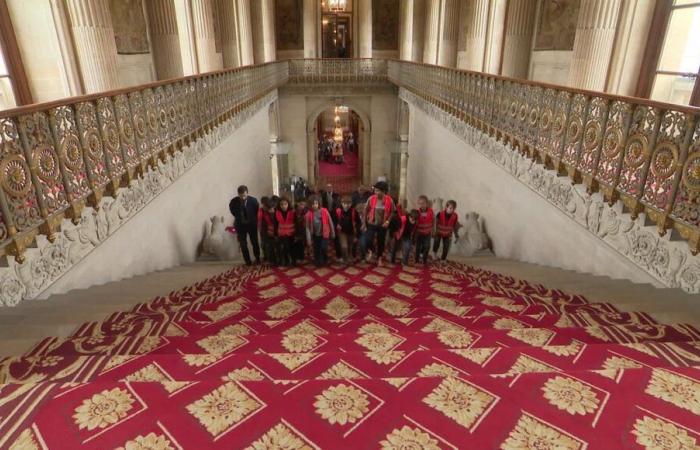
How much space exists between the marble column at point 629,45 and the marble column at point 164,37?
9113 millimetres

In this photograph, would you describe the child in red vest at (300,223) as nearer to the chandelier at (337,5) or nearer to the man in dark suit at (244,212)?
the man in dark suit at (244,212)

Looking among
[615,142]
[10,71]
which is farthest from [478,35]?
[10,71]

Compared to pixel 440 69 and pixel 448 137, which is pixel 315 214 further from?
pixel 440 69

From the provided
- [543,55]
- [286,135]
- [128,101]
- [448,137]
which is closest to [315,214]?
[128,101]

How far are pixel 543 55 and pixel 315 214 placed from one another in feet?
24.2

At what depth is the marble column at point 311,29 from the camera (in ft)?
68.3

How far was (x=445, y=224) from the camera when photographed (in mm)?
6852

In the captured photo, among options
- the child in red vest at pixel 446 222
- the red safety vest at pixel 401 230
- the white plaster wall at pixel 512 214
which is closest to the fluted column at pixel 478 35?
the white plaster wall at pixel 512 214

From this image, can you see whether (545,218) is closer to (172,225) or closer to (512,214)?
(512,214)

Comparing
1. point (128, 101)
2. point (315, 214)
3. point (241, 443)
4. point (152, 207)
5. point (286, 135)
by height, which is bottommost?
point (286, 135)

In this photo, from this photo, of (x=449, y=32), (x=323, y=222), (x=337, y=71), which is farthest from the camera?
(x=337, y=71)

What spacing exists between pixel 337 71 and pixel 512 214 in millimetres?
13742

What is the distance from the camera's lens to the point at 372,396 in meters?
1.83

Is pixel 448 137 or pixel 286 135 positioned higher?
pixel 448 137
